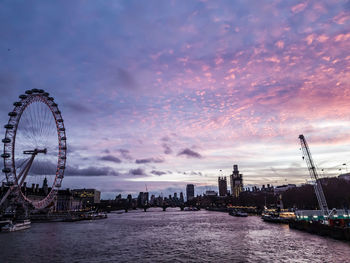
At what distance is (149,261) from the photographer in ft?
151

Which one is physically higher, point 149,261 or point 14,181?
point 14,181

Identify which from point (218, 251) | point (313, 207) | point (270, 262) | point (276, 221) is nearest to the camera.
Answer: point (270, 262)

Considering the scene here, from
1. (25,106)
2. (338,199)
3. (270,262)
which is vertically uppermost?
(25,106)

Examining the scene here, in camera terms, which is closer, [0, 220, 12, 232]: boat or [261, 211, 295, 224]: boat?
[0, 220, 12, 232]: boat

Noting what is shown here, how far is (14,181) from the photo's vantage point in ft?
325

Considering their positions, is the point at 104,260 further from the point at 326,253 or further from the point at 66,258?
the point at 326,253

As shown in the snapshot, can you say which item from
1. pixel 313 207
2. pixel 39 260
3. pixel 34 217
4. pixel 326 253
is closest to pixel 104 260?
pixel 39 260

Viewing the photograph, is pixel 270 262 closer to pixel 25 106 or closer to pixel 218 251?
pixel 218 251

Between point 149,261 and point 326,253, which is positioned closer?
point 149,261

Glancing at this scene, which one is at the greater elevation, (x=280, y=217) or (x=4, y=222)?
(x=4, y=222)

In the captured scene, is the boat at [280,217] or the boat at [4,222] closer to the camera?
the boat at [4,222]

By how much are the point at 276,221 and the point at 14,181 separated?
107 m

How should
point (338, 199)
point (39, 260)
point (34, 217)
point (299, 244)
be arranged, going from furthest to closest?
point (338, 199)
point (34, 217)
point (299, 244)
point (39, 260)

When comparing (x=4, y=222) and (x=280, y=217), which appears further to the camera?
(x=280, y=217)
